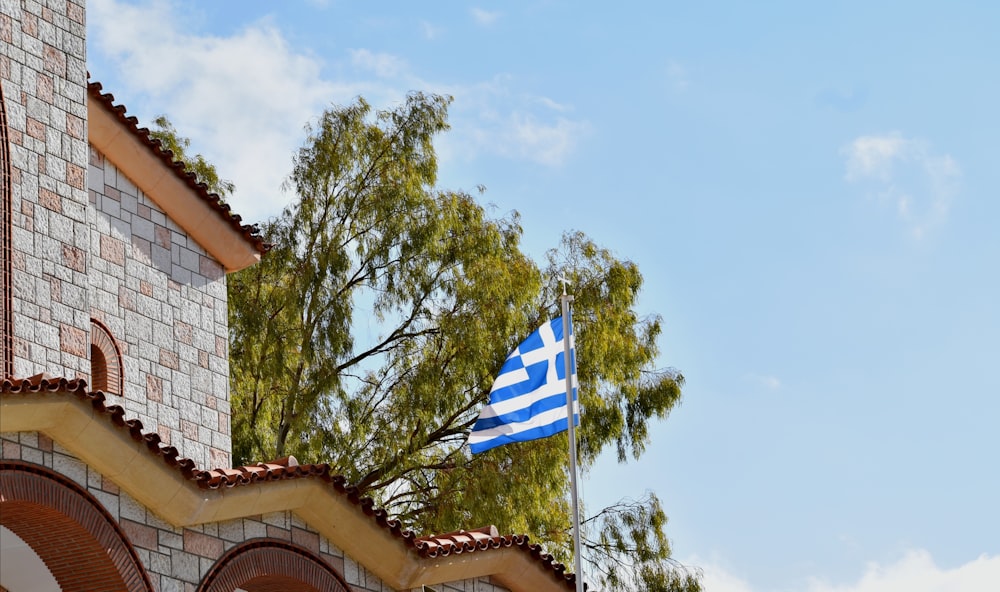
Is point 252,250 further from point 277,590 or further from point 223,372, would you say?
point 277,590

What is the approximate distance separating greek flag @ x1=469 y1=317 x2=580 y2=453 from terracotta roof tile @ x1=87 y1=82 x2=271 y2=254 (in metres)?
4.50

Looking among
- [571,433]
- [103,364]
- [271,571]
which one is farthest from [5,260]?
[571,433]

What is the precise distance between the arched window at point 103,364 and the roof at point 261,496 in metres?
3.36

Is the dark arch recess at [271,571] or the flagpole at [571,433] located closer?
the dark arch recess at [271,571]

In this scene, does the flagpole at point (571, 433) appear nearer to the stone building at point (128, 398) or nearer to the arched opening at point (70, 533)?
the stone building at point (128, 398)

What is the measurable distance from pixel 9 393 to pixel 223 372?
21.5ft

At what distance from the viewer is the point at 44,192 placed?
13.6 metres

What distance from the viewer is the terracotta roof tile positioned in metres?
15.9

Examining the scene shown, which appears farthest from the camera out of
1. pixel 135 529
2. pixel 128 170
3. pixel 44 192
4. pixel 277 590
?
pixel 128 170

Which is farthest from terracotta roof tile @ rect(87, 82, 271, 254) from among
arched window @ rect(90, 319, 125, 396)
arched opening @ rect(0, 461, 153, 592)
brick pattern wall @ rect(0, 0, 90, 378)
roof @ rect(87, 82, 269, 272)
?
arched opening @ rect(0, 461, 153, 592)

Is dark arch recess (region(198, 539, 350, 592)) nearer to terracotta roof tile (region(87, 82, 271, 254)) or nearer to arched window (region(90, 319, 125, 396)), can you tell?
arched window (region(90, 319, 125, 396))

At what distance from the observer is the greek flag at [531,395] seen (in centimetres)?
1401

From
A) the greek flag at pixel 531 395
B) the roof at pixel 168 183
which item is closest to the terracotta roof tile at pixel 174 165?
the roof at pixel 168 183

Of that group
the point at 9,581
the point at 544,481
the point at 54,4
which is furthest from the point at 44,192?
the point at 544,481
